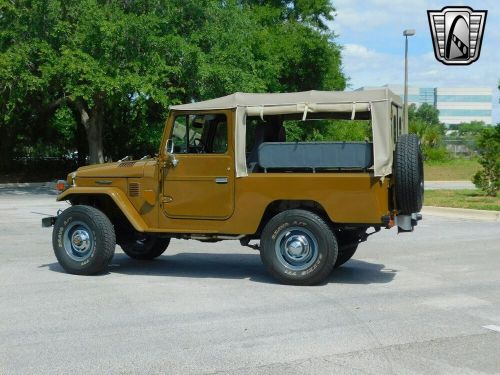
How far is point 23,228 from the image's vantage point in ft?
48.0

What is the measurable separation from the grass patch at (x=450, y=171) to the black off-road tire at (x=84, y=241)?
29.4m

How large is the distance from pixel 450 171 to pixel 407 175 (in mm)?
33696

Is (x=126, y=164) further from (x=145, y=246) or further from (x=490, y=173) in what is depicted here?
(x=490, y=173)

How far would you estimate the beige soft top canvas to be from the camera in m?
7.95

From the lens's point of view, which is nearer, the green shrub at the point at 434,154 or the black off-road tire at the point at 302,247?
the black off-road tire at the point at 302,247

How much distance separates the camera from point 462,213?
1750 centimetres

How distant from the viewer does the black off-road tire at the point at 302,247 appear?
803cm

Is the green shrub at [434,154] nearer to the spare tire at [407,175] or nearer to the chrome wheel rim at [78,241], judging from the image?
the spare tire at [407,175]

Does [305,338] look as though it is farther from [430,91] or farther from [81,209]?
[430,91]

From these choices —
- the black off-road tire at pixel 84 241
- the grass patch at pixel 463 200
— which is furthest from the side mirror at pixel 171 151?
the grass patch at pixel 463 200

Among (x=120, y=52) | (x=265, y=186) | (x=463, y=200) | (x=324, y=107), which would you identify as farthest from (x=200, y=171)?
(x=120, y=52)

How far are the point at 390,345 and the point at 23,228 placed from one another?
422 inches

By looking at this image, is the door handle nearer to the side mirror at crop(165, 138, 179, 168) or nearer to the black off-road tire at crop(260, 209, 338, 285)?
the side mirror at crop(165, 138, 179, 168)

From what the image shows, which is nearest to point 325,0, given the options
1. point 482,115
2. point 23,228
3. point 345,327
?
point 23,228
